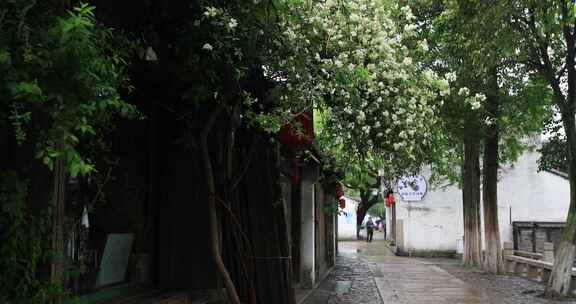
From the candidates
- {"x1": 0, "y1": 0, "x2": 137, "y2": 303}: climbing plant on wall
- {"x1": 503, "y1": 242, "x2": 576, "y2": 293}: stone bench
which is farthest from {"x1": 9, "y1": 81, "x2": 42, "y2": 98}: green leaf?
{"x1": 503, "y1": 242, "x2": 576, "y2": 293}: stone bench

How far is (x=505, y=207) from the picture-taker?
29.4m

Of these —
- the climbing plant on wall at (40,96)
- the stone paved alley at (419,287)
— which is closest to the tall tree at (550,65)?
the stone paved alley at (419,287)

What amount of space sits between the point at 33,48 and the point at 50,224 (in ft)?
4.37

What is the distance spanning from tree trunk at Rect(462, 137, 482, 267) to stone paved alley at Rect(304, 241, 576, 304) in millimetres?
1212

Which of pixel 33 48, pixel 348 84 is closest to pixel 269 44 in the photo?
pixel 348 84

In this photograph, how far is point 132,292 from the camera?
6535 millimetres

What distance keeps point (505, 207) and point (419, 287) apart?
15491mm

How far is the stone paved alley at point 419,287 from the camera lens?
13281 mm

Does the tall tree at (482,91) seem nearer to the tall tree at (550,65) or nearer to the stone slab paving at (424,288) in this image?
the tall tree at (550,65)

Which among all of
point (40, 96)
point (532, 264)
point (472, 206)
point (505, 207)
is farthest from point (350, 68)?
point (505, 207)

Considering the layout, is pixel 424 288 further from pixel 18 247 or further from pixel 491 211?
pixel 18 247

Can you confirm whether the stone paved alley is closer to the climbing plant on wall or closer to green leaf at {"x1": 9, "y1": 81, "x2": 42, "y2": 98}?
the climbing plant on wall

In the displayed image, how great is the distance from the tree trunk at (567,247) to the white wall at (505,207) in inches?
Result: 607

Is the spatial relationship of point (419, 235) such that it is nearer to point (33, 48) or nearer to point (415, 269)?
point (415, 269)
